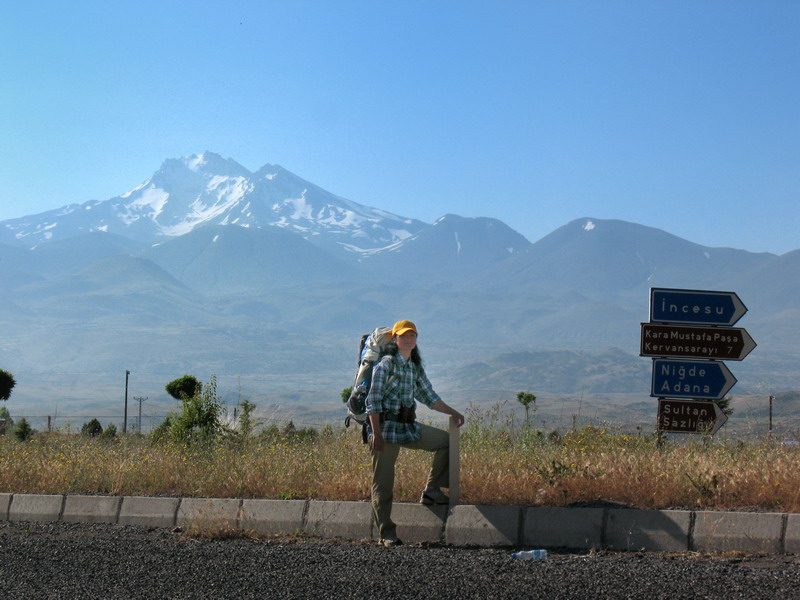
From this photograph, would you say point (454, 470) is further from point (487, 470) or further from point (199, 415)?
point (199, 415)

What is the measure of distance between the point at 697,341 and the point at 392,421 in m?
5.11

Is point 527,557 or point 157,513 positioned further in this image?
point 157,513

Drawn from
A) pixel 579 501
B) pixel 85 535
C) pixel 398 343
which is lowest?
pixel 85 535

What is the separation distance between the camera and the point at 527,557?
7098 mm

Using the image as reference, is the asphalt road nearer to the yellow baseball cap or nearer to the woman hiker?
the woman hiker

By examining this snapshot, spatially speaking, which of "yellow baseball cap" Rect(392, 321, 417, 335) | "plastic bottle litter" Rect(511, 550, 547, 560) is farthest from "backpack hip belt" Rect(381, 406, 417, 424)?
"plastic bottle litter" Rect(511, 550, 547, 560)

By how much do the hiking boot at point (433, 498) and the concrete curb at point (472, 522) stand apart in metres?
0.06

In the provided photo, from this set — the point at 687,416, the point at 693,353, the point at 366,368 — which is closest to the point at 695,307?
the point at 693,353

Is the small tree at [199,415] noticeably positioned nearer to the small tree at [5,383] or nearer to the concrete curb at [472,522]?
the concrete curb at [472,522]

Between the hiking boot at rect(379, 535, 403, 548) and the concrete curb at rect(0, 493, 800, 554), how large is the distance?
0.29 meters

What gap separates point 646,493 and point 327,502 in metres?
2.66

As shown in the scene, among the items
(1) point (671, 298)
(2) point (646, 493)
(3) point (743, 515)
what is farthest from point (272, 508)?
(1) point (671, 298)

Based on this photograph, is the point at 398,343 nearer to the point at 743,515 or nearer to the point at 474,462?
the point at 474,462

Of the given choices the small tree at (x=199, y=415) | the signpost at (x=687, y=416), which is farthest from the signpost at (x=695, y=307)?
the small tree at (x=199, y=415)
